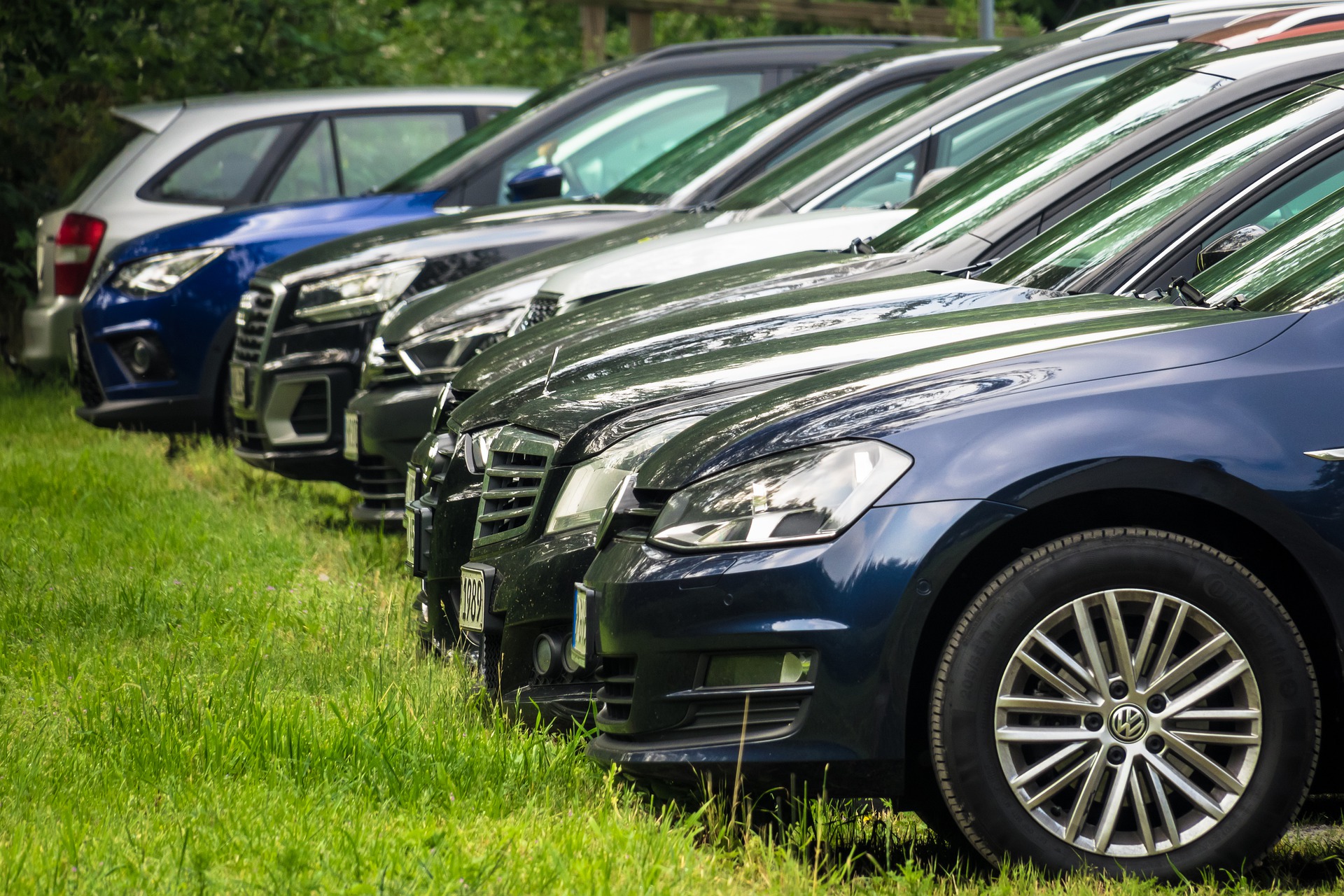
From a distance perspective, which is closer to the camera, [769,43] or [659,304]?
[659,304]

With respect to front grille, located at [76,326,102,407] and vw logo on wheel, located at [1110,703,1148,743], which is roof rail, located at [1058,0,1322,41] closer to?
vw logo on wheel, located at [1110,703,1148,743]

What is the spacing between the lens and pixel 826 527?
3.01m

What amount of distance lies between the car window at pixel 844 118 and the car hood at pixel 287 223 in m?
1.86

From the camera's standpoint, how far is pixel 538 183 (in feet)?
26.2

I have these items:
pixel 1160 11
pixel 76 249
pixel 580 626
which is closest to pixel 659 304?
pixel 580 626

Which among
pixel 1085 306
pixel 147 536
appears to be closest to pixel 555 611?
pixel 1085 306

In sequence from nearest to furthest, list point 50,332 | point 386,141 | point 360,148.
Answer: point 50,332 < point 360,148 < point 386,141

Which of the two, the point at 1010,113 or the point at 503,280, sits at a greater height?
the point at 1010,113

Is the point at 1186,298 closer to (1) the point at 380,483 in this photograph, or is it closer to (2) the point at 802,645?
(2) the point at 802,645

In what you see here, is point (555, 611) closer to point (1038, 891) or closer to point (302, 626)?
point (1038, 891)

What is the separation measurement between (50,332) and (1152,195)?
723cm

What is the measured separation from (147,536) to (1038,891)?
449 cm

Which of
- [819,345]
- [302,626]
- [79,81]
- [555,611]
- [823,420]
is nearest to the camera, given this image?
[823,420]

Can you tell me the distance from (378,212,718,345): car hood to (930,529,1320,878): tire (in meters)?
3.39
